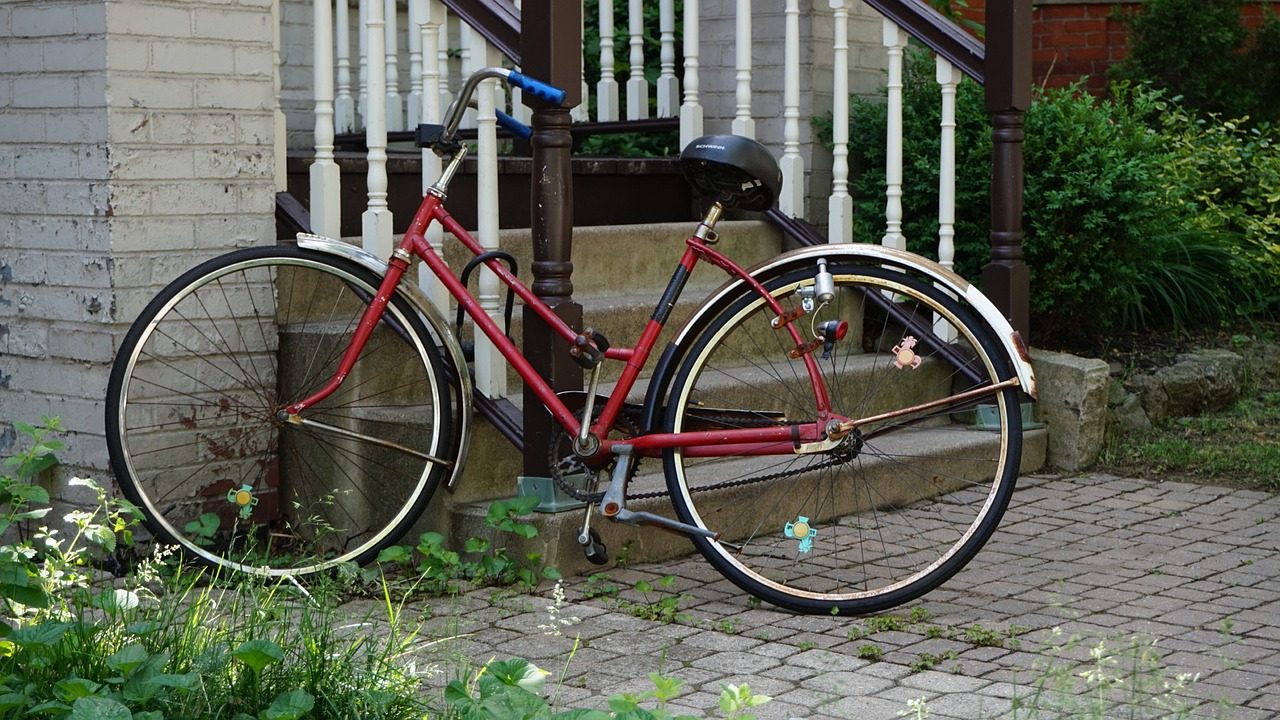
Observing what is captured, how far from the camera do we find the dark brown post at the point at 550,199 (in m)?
3.87

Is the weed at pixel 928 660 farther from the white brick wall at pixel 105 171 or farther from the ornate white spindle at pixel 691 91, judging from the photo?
the ornate white spindle at pixel 691 91

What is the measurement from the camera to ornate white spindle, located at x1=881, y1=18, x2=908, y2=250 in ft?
17.4

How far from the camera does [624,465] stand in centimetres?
372

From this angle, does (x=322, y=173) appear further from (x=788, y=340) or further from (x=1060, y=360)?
(x=1060, y=360)

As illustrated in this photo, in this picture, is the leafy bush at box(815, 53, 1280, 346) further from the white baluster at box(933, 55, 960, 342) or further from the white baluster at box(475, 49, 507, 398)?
the white baluster at box(475, 49, 507, 398)

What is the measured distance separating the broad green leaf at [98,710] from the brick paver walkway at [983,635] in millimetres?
790

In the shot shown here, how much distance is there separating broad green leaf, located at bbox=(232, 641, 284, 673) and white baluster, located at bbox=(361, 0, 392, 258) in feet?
5.86

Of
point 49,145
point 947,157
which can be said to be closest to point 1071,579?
point 947,157

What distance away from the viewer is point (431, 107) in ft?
14.0

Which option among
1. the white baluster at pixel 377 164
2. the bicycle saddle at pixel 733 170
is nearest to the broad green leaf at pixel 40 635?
the white baluster at pixel 377 164

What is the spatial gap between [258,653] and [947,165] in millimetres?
3500

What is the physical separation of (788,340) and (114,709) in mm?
3389

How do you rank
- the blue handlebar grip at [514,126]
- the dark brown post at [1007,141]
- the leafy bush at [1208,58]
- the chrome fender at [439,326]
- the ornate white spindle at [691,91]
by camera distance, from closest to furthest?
the chrome fender at [439,326] → the blue handlebar grip at [514,126] → the dark brown post at [1007,141] → the ornate white spindle at [691,91] → the leafy bush at [1208,58]

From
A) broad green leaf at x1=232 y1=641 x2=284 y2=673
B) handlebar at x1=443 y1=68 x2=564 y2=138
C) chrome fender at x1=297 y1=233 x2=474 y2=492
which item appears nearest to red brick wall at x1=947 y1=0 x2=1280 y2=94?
handlebar at x1=443 y1=68 x2=564 y2=138
